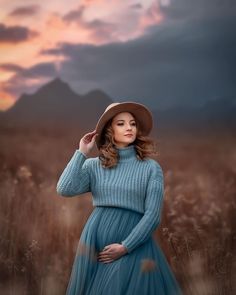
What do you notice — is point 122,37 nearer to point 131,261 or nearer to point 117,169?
point 117,169

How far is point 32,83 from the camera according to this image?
5074mm

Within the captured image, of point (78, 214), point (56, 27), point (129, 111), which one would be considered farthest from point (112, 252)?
point (56, 27)

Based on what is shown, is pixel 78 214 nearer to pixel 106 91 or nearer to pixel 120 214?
pixel 106 91

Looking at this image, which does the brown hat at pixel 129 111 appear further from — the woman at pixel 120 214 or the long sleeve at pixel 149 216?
the long sleeve at pixel 149 216

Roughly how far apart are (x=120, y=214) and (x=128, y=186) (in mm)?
138

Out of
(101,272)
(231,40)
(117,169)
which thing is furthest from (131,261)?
(231,40)

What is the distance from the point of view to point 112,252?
3168mm

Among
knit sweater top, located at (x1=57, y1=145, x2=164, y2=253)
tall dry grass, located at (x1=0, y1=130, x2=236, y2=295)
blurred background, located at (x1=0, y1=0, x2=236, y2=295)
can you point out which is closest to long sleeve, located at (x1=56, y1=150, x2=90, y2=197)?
knit sweater top, located at (x1=57, y1=145, x2=164, y2=253)

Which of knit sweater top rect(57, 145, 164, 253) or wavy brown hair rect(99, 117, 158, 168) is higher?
wavy brown hair rect(99, 117, 158, 168)

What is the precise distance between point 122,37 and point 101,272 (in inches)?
92.3

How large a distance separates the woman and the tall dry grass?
4.61 feet

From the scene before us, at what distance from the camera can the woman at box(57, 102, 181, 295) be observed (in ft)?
10.4

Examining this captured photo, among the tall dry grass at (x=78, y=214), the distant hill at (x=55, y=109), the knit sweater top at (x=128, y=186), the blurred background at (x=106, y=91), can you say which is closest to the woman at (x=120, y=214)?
the knit sweater top at (x=128, y=186)

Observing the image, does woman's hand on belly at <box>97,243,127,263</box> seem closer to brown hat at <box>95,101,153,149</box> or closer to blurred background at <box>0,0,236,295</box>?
brown hat at <box>95,101,153,149</box>
